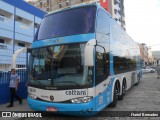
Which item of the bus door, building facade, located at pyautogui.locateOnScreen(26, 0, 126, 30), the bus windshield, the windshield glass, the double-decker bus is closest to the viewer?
the double-decker bus

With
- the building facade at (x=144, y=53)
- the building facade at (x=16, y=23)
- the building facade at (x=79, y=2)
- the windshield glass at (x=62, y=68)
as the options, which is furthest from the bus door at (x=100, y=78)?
the building facade at (x=144, y=53)

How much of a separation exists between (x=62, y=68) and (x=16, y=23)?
30336mm

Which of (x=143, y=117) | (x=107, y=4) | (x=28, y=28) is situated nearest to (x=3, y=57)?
(x=143, y=117)

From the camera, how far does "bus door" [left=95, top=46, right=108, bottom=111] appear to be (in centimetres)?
659

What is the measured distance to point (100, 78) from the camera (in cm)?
685

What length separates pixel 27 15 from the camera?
125 ft

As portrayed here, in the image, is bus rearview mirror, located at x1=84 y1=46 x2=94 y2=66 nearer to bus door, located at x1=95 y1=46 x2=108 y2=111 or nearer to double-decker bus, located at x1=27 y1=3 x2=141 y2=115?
double-decker bus, located at x1=27 y1=3 x2=141 y2=115

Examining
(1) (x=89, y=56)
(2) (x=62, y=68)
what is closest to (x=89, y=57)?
(1) (x=89, y=56)

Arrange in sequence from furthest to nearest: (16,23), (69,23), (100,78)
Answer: (16,23) < (69,23) < (100,78)

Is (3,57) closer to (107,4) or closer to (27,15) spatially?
(27,15)

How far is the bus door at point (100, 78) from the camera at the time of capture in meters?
6.59

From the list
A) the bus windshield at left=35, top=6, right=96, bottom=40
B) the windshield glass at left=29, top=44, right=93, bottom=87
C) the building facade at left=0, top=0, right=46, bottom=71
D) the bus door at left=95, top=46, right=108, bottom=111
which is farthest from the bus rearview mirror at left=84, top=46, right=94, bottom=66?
the building facade at left=0, top=0, right=46, bottom=71

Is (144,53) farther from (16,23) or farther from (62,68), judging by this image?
(62,68)

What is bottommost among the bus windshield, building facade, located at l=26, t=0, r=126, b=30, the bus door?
the bus door
